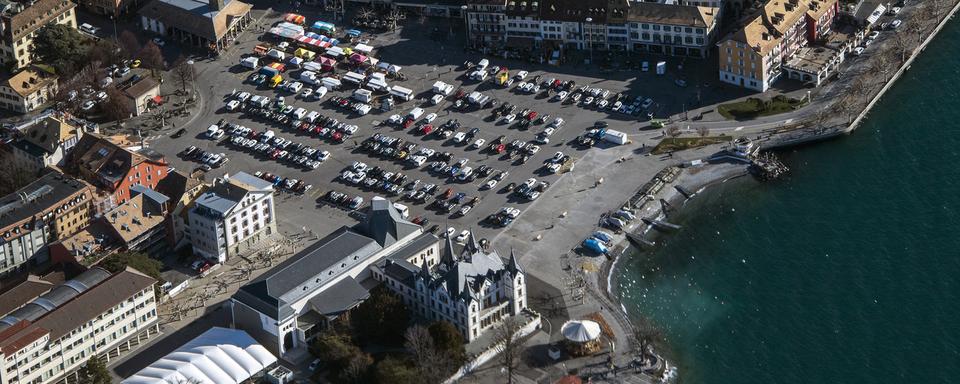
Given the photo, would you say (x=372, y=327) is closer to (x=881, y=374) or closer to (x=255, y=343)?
(x=255, y=343)

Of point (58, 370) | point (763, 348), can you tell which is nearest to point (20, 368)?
point (58, 370)

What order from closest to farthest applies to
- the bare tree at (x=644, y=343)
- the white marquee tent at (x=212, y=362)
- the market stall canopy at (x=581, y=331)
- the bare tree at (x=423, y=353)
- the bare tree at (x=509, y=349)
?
the bare tree at (x=423, y=353) < the bare tree at (x=509, y=349) < the white marquee tent at (x=212, y=362) < the bare tree at (x=644, y=343) < the market stall canopy at (x=581, y=331)

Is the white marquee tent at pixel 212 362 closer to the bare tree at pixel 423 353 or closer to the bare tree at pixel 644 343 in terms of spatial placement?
the bare tree at pixel 423 353

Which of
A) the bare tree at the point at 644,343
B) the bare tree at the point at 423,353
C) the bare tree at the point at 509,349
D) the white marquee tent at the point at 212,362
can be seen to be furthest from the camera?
the bare tree at the point at 644,343

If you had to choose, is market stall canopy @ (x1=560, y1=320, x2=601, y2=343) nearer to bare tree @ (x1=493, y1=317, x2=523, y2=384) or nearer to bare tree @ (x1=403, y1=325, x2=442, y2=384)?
bare tree @ (x1=493, y1=317, x2=523, y2=384)

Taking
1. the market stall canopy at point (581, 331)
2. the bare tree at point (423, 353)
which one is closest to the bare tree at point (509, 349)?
the market stall canopy at point (581, 331)

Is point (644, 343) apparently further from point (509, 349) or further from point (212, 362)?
point (212, 362)

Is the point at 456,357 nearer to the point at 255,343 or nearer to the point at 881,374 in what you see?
the point at 255,343

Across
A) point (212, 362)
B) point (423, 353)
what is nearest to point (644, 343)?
point (423, 353)
